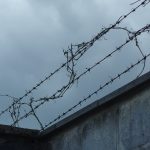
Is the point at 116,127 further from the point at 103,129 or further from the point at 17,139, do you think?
the point at 17,139

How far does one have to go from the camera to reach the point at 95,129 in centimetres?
577

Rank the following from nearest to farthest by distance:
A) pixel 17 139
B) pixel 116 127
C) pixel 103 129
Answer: pixel 116 127 → pixel 103 129 → pixel 17 139

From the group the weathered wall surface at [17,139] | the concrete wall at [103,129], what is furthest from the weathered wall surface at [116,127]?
the weathered wall surface at [17,139]

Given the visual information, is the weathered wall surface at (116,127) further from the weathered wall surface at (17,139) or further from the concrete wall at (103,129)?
the weathered wall surface at (17,139)

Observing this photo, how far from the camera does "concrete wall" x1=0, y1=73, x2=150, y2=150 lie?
5.08 m

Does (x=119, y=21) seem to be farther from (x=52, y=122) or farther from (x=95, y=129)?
(x=52, y=122)

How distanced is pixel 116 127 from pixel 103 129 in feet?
0.78

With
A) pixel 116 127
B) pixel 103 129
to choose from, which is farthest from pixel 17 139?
pixel 116 127

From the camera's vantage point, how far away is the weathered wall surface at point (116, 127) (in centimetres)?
506

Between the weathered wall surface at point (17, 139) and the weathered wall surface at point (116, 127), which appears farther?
the weathered wall surface at point (17, 139)

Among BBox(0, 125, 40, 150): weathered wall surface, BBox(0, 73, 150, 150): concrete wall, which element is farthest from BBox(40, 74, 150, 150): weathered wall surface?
BBox(0, 125, 40, 150): weathered wall surface

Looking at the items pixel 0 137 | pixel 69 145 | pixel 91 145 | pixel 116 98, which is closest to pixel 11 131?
pixel 0 137

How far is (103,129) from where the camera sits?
562cm

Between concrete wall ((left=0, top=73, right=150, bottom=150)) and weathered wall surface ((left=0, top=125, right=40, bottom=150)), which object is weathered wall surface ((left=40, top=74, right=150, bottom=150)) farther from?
weathered wall surface ((left=0, top=125, right=40, bottom=150))
